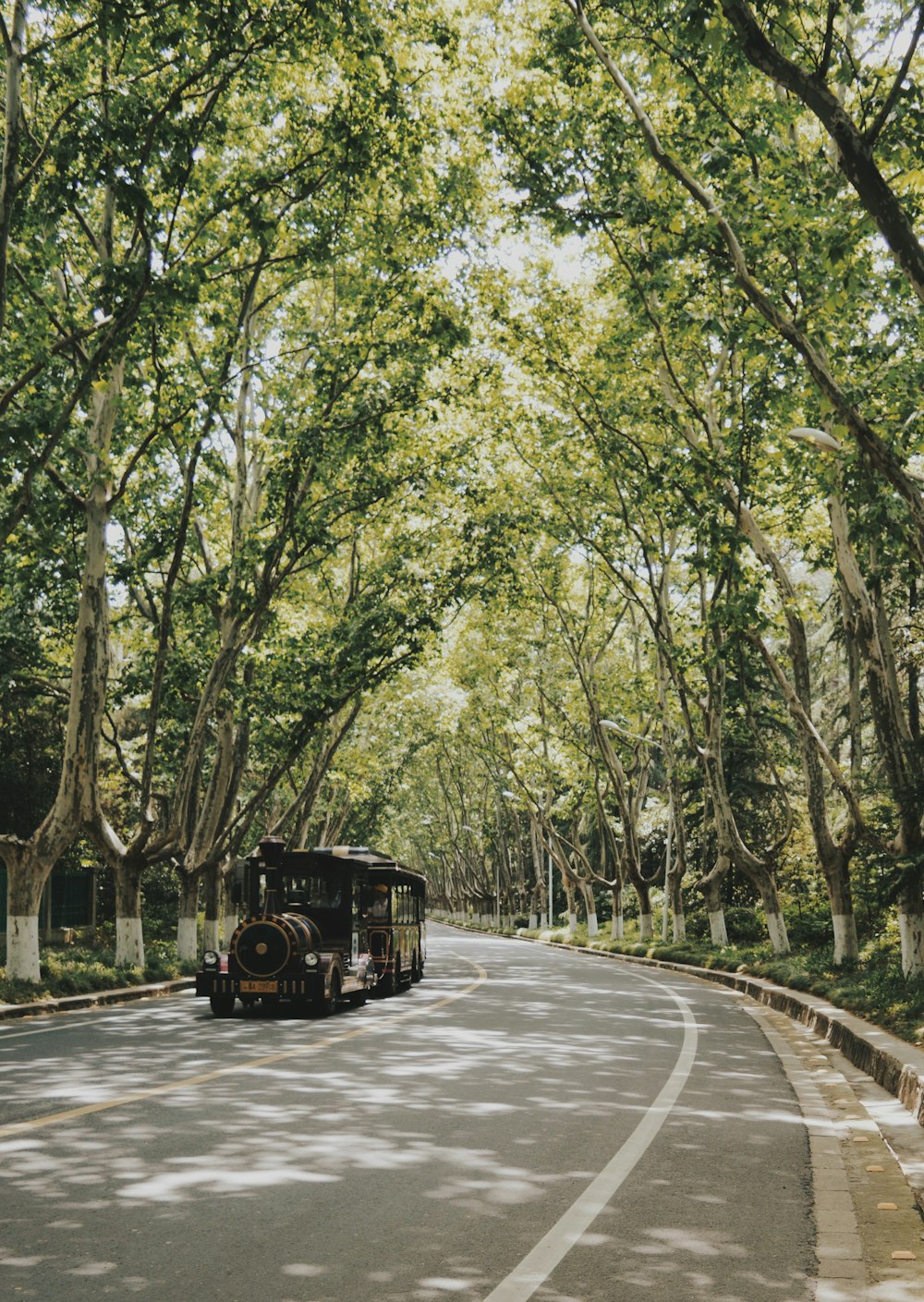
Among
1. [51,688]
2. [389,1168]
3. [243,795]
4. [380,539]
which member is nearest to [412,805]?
[243,795]

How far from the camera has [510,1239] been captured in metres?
5.65

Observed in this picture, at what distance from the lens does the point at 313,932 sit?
57.9 ft

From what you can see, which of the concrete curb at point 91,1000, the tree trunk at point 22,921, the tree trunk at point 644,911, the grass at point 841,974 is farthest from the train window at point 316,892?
the tree trunk at point 644,911

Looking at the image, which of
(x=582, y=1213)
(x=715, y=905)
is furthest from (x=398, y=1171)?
(x=715, y=905)

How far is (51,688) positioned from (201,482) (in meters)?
5.77

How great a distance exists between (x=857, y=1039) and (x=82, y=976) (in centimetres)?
1201

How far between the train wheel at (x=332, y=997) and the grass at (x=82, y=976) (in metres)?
3.91

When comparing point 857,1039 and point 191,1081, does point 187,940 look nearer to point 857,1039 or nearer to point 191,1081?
point 191,1081

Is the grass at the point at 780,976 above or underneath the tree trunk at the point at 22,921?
underneath

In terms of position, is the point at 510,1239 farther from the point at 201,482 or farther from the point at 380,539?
the point at 380,539

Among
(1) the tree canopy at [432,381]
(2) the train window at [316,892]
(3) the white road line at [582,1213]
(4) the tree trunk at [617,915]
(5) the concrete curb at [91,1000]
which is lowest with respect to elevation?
(4) the tree trunk at [617,915]

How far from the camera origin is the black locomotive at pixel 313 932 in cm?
1647

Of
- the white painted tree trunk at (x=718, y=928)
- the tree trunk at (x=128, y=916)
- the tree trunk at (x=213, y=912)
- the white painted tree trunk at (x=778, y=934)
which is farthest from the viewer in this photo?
the white painted tree trunk at (x=718, y=928)

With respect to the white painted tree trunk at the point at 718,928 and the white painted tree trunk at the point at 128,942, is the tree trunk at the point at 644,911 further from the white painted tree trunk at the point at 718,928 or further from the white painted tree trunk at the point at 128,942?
the white painted tree trunk at the point at 128,942
